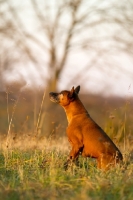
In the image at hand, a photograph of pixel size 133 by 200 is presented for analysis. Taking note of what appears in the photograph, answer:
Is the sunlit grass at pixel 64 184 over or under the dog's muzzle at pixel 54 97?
under

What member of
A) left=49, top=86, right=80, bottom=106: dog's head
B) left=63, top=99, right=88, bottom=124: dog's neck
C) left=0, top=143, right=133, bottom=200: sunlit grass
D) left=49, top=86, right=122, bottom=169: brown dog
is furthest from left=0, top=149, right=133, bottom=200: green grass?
left=49, top=86, right=80, bottom=106: dog's head

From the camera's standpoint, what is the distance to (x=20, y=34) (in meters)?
19.3

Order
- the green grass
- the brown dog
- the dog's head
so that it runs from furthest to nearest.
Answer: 1. the dog's head
2. the brown dog
3. the green grass

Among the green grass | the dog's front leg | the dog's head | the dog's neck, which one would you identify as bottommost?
the green grass

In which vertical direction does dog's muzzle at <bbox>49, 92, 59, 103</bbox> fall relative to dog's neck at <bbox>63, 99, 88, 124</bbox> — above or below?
above

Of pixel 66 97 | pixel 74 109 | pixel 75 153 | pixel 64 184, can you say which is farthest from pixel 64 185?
pixel 66 97

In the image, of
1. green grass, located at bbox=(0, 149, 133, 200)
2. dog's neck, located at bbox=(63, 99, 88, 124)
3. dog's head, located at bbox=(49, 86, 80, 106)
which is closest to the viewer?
green grass, located at bbox=(0, 149, 133, 200)

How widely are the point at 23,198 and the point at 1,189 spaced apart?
0.42 meters

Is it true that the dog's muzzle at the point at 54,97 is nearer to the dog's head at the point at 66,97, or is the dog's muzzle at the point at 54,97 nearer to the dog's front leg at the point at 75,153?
the dog's head at the point at 66,97

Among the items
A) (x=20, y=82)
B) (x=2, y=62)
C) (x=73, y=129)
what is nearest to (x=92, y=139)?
(x=73, y=129)

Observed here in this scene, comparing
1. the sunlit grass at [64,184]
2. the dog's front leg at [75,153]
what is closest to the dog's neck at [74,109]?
the dog's front leg at [75,153]

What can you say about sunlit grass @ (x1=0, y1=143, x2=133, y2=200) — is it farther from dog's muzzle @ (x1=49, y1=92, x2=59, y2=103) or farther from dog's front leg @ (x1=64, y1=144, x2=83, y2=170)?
dog's muzzle @ (x1=49, y1=92, x2=59, y2=103)

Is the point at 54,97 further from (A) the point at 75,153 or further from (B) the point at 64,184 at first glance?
(B) the point at 64,184

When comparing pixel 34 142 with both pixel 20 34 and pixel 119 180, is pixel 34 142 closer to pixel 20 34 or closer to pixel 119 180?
pixel 119 180
